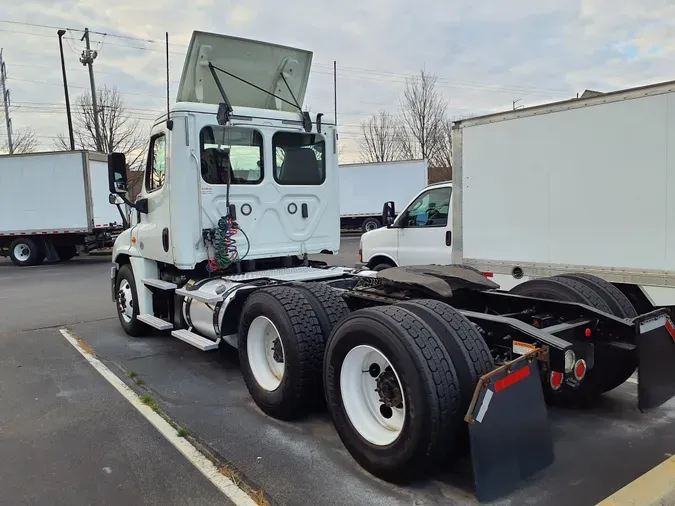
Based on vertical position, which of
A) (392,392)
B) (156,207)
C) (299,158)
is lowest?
(392,392)

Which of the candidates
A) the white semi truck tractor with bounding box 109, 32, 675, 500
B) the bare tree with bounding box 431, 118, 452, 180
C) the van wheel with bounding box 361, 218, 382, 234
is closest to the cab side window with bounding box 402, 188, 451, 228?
the white semi truck tractor with bounding box 109, 32, 675, 500

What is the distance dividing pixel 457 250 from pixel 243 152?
3.08 meters

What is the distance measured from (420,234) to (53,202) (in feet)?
48.2

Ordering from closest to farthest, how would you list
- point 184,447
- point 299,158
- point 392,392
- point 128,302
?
point 392,392 → point 184,447 → point 299,158 → point 128,302

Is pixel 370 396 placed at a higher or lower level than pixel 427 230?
lower

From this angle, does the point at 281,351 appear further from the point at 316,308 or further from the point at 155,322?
the point at 155,322

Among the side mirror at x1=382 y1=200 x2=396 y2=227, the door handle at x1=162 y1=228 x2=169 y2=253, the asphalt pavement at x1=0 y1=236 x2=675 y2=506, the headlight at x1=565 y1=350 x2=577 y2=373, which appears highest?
the side mirror at x1=382 y1=200 x2=396 y2=227

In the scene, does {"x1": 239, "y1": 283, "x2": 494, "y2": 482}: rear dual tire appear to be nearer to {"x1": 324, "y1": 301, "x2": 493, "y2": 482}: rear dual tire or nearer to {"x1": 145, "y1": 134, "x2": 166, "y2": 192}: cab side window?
{"x1": 324, "y1": 301, "x2": 493, "y2": 482}: rear dual tire

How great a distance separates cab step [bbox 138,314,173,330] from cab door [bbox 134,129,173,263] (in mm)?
730

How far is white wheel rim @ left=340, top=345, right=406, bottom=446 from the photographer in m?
3.40

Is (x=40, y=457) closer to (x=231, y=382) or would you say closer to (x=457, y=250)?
(x=231, y=382)

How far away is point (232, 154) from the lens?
6.08 metres

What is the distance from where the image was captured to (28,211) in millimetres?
18406

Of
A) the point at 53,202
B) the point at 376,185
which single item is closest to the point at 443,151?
the point at 376,185
